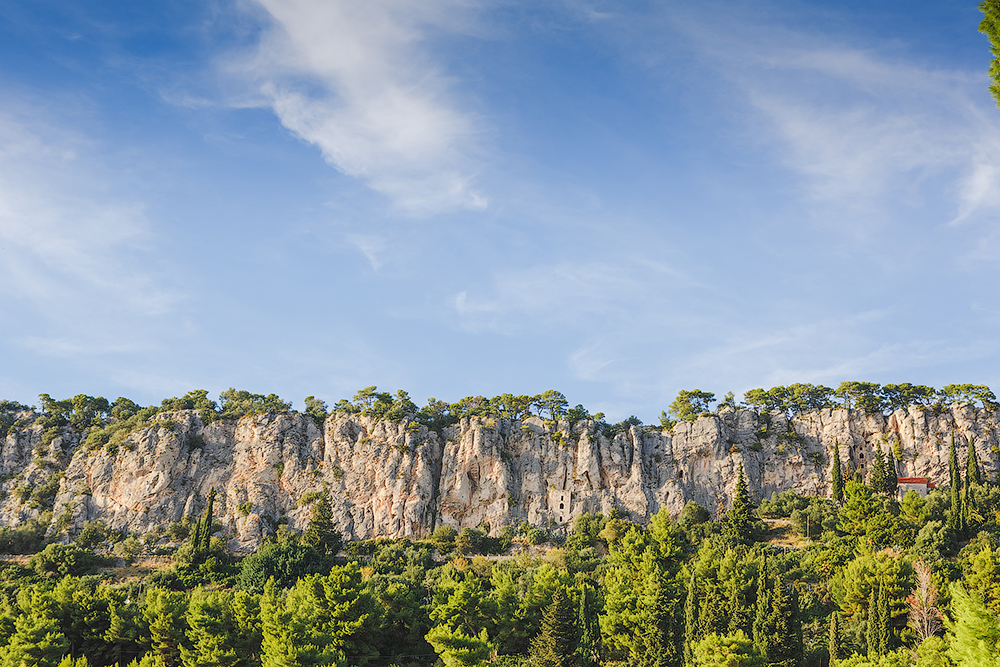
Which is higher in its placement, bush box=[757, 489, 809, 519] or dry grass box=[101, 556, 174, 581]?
bush box=[757, 489, 809, 519]

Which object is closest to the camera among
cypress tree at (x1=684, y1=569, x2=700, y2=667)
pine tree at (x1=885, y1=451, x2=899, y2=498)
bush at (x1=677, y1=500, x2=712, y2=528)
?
cypress tree at (x1=684, y1=569, x2=700, y2=667)

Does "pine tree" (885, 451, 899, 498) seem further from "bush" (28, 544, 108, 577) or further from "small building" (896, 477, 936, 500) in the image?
"bush" (28, 544, 108, 577)

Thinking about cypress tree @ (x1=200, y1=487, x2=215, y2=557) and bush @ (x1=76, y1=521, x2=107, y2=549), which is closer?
cypress tree @ (x1=200, y1=487, x2=215, y2=557)

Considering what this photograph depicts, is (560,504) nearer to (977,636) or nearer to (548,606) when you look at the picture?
(548,606)

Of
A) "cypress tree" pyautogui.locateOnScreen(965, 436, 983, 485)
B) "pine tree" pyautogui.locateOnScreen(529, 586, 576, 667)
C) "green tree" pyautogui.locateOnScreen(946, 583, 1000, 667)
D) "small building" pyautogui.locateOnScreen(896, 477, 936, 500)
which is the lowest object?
"pine tree" pyautogui.locateOnScreen(529, 586, 576, 667)

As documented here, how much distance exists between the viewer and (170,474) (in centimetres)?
9438

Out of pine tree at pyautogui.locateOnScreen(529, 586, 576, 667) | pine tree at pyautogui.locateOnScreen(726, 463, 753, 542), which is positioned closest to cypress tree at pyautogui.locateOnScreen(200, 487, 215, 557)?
pine tree at pyautogui.locateOnScreen(529, 586, 576, 667)

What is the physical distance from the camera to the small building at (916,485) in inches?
3531

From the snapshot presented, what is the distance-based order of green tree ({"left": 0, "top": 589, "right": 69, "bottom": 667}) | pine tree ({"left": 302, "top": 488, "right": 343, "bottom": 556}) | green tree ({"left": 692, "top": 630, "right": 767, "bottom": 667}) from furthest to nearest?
pine tree ({"left": 302, "top": 488, "right": 343, "bottom": 556}) < green tree ({"left": 0, "top": 589, "right": 69, "bottom": 667}) < green tree ({"left": 692, "top": 630, "right": 767, "bottom": 667})

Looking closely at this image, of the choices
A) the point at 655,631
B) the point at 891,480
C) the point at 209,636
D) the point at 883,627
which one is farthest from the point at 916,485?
the point at 209,636

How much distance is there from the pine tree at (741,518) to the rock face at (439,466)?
1039cm

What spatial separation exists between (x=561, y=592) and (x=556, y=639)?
13.4ft

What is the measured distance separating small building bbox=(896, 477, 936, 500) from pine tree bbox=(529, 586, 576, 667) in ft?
185

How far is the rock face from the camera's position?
91375 mm
